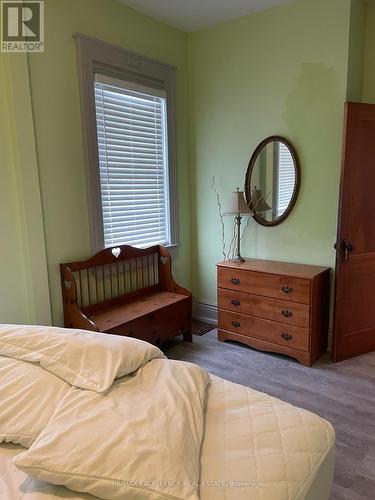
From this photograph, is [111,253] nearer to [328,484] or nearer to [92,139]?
[92,139]

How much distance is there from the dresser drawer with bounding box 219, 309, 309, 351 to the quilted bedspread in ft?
5.16

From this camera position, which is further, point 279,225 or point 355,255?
point 279,225

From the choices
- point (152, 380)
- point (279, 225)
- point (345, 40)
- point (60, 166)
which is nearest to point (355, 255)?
point (279, 225)

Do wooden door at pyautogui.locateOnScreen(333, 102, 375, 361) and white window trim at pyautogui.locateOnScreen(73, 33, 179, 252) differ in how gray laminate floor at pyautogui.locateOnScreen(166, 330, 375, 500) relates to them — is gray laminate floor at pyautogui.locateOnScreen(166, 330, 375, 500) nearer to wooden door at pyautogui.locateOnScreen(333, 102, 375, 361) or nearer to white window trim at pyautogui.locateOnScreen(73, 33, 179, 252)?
wooden door at pyautogui.locateOnScreen(333, 102, 375, 361)

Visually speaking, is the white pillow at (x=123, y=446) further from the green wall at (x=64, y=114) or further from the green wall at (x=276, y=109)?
the green wall at (x=276, y=109)

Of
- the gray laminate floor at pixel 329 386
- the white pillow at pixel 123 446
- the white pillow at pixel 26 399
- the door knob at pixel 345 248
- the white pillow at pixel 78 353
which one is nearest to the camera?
the white pillow at pixel 123 446

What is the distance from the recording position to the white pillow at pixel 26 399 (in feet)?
3.80

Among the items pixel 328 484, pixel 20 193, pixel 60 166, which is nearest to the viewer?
pixel 328 484

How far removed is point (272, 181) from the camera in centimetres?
323

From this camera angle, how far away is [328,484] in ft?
4.12

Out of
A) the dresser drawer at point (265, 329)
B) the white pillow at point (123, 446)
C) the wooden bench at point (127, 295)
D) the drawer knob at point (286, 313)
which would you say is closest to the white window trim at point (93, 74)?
the wooden bench at point (127, 295)

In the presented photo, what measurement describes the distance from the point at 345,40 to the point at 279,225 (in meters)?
1.52

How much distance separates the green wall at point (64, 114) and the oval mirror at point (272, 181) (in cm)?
144

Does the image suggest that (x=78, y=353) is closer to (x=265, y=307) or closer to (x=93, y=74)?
(x=265, y=307)
